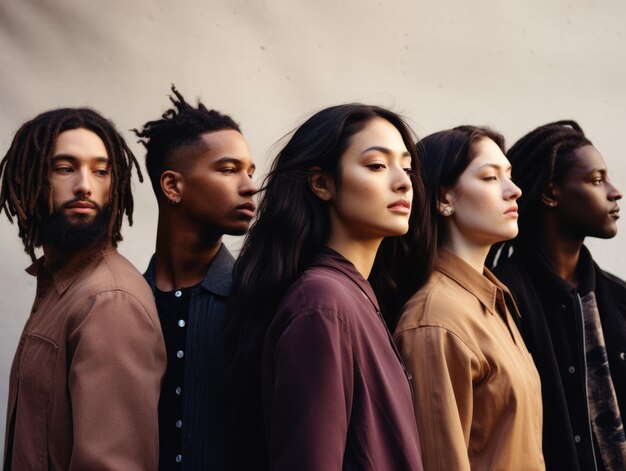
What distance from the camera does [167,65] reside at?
3.94m

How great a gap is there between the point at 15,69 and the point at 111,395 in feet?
6.13

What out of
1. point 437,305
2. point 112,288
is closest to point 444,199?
point 437,305

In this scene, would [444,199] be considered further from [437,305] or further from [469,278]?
[437,305]

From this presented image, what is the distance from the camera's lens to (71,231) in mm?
2715

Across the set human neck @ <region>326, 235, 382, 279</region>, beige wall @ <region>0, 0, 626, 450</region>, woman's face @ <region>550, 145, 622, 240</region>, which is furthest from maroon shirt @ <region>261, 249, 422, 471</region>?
beige wall @ <region>0, 0, 626, 450</region>

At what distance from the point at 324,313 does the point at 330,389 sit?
18 cm

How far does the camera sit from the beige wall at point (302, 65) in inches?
150

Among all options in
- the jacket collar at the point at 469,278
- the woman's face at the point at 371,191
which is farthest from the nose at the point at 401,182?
the jacket collar at the point at 469,278

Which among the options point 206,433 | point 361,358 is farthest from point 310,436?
point 206,433

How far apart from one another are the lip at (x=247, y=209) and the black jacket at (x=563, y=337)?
3.39ft

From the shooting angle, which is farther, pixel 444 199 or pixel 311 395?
pixel 444 199

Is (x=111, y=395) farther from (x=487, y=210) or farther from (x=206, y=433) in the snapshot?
(x=487, y=210)

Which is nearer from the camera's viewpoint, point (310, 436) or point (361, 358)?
point (310, 436)

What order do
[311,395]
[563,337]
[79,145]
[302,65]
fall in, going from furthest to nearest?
[302,65] < [563,337] < [79,145] < [311,395]
